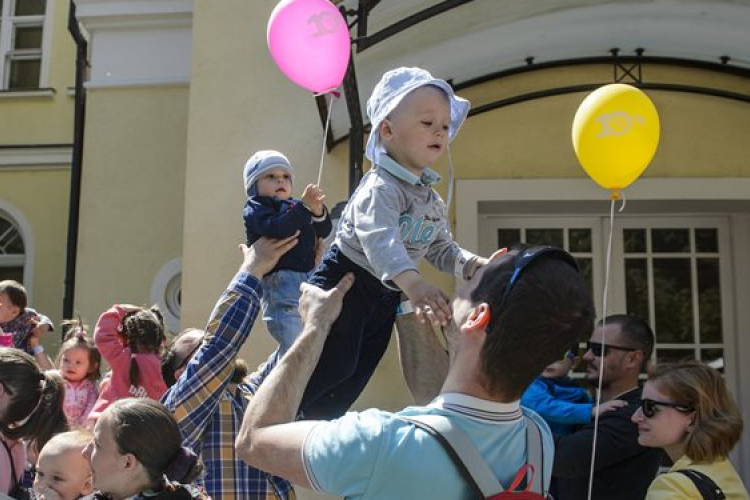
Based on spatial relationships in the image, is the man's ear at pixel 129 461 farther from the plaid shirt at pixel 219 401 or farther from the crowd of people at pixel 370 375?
the plaid shirt at pixel 219 401

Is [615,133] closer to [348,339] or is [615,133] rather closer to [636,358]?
[636,358]

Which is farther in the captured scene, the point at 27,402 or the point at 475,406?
the point at 27,402

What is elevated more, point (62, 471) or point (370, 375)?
point (370, 375)

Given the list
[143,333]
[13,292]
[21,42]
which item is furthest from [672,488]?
[21,42]

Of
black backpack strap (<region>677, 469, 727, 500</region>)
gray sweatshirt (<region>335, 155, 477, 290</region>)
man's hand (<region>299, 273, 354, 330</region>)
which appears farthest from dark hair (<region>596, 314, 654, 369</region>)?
man's hand (<region>299, 273, 354, 330</region>)

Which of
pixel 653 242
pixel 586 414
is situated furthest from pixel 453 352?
pixel 653 242

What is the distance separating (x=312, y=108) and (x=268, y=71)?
45 centimetres

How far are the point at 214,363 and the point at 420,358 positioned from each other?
23.0 inches

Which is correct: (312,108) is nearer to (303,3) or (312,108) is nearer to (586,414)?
(303,3)

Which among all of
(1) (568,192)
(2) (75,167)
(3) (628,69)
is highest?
(3) (628,69)

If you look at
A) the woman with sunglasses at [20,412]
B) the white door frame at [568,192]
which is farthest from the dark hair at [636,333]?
the white door frame at [568,192]

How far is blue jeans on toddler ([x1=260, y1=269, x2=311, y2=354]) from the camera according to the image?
3.23 metres

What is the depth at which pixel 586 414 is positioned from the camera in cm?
364

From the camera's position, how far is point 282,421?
179 centimetres
